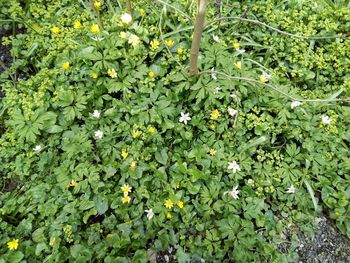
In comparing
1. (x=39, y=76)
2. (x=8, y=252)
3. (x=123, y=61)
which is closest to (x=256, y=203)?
(x=123, y=61)

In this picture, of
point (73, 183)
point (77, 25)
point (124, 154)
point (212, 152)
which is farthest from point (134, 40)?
point (73, 183)

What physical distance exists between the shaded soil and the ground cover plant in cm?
7

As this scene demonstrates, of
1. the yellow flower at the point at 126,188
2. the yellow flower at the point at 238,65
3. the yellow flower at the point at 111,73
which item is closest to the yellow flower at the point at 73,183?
the yellow flower at the point at 126,188

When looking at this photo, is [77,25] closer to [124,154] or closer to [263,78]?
[124,154]

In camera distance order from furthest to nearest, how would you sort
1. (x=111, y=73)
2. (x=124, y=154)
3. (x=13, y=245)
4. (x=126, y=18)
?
(x=126, y=18)
(x=111, y=73)
(x=124, y=154)
(x=13, y=245)

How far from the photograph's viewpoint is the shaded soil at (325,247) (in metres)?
2.36

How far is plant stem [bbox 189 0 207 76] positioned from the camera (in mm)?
1974

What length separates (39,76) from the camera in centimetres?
264

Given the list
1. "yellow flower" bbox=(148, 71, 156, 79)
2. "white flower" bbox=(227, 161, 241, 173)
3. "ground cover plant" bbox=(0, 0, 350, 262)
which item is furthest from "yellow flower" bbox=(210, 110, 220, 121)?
"yellow flower" bbox=(148, 71, 156, 79)

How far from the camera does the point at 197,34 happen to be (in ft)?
7.11

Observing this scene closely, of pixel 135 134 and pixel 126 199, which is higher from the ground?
pixel 135 134

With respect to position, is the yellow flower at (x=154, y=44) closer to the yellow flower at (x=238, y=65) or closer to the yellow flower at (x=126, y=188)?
the yellow flower at (x=238, y=65)

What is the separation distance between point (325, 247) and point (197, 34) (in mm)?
1660

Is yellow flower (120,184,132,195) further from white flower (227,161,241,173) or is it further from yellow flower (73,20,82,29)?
yellow flower (73,20,82,29)
